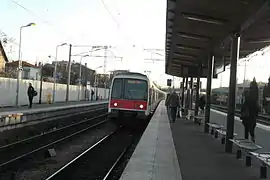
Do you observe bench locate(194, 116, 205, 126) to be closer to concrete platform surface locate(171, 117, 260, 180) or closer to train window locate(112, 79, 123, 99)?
train window locate(112, 79, 123, 99)

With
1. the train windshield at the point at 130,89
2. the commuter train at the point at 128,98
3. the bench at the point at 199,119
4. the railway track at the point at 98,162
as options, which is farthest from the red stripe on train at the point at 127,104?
the bench at the point at 199,119

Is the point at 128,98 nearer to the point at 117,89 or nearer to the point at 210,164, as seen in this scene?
the point at 117,89

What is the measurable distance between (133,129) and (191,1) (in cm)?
1442

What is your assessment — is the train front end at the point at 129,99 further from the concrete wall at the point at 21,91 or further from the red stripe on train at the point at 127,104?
the concrete wall at the point at 21,91

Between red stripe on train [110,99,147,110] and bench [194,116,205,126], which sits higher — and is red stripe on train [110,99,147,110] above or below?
above

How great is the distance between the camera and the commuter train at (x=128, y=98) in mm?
21766

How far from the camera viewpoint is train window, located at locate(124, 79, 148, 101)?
22031 mm

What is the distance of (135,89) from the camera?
73.2 ft

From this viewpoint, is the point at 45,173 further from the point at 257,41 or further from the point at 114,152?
the point at 257,41

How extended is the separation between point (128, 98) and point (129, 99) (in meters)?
0.07

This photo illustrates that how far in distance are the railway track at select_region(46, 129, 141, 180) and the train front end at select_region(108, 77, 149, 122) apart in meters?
2.11

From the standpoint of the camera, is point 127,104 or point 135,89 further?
point 135,89

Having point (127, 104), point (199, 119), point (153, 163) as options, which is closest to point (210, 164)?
point (153, 163)

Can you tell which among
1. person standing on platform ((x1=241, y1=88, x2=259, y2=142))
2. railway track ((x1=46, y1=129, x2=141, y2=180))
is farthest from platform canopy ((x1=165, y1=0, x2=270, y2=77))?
railway track ((x1=46, y1=129, x2=141, y2=180))
